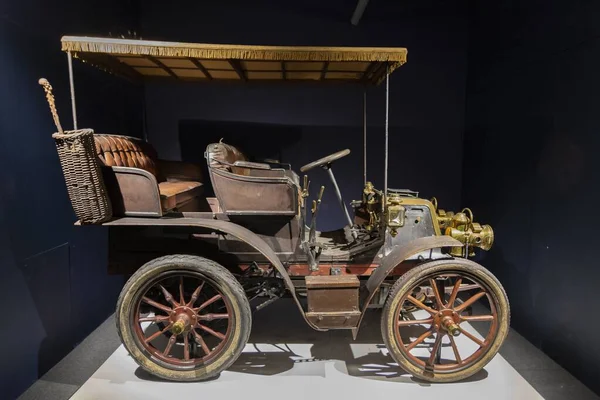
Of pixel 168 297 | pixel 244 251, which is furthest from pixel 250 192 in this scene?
pixel 168 297

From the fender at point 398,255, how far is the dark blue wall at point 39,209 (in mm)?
2089

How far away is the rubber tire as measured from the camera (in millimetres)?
2383

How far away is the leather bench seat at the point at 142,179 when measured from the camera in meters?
2.37

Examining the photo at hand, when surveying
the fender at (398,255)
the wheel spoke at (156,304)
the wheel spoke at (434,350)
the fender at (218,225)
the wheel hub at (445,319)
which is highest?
the fender at (218,225)

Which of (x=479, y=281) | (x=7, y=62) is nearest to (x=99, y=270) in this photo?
(x=7, y=62)

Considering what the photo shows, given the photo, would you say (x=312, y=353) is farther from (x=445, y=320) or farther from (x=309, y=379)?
(x=445, y=320)

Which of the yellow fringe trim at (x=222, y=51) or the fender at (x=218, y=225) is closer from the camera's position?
the yellow fringe trim at (x=222, y=51)

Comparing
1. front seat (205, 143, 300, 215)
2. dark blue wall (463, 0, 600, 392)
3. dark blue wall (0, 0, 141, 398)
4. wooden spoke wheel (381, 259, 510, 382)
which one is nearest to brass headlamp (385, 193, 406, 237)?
wooden spoke wheel (381, 259, 510, 382)

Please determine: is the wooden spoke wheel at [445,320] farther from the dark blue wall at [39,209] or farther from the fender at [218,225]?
the dark blue wall at [39,209]

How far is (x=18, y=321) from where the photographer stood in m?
A: 2.40

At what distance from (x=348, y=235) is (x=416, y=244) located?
838 mm

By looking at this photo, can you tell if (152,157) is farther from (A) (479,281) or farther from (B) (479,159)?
(B) (479,159)

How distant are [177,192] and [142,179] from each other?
17.3 inches

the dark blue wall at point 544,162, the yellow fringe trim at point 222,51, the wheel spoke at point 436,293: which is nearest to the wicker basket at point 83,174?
the yellow fringe trim at point 222,51
